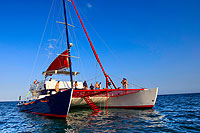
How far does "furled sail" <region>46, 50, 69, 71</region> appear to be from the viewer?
18.1 meters

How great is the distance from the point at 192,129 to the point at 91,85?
1471 cm

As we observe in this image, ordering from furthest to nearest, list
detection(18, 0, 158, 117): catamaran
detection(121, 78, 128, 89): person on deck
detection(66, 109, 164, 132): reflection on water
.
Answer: detection(121, 78, 128, 89): person on deck < detection(18, 0, 158, 117): catamaran < detection(66, 109, 164, 132): reflection on water

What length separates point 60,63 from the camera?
62.4ft

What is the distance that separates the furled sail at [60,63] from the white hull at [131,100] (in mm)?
4515

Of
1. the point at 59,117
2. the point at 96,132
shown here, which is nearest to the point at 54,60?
the point at 59,117

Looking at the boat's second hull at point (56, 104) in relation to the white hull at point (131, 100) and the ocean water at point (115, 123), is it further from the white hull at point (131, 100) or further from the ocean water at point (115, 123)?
the white hull at point (131, 100)

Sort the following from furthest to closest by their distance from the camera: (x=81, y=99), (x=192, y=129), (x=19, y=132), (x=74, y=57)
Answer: (x=81, y=99), (x=74, y=57), (x=19, y=132), (x=192, y=129)

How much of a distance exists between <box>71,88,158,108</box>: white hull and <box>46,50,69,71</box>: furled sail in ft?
14.8

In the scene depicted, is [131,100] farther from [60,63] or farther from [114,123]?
[60,63]

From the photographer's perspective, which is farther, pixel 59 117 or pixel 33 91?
pixel 33 91

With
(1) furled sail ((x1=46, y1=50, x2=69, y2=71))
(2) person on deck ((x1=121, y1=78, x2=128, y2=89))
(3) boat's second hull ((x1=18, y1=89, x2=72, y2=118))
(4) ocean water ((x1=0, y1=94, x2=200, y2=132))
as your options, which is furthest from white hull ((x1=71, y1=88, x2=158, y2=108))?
(1) furled sail ((x1=46, y1=50, x2=69, y2=71))

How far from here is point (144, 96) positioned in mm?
17781

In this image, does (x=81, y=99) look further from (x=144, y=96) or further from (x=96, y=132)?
(x=96, y=132)

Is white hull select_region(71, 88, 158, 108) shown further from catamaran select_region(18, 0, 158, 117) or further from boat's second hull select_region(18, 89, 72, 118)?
boat's second hull select_region(18, 89, 72, 118)
